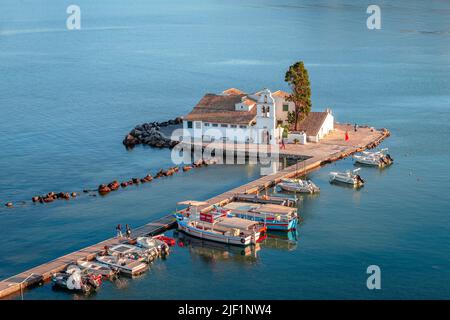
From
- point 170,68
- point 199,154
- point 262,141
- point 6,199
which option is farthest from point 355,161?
point 170,68

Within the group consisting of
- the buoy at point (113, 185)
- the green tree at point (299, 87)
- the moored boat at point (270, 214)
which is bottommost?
the moored boat at point (270, 214)

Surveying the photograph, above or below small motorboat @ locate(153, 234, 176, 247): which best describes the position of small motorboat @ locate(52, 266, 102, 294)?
below

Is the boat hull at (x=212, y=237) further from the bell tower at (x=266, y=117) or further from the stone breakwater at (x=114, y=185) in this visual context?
the bell tower at (x=266, y=117)

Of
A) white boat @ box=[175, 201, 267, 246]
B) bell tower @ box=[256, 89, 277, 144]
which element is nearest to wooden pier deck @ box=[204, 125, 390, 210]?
bell tower @ box=[256, 89, 277, 144]

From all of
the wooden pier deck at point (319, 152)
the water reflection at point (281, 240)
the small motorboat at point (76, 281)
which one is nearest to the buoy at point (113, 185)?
the wooden pier deck at point (319, 152)

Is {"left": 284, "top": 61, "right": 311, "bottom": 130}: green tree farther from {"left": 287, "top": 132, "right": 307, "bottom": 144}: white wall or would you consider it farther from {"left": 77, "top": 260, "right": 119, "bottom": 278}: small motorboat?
{"left": 77, "top": 260, "right": 119, "bottom": 278}: small motorboat
